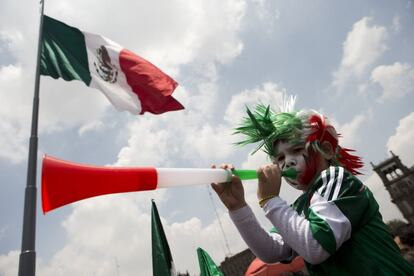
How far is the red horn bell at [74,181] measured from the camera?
132 centimetres

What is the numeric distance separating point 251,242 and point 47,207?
1508 mm

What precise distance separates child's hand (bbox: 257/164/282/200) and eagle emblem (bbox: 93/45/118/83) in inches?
223

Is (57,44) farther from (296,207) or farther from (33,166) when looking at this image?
(296,207)

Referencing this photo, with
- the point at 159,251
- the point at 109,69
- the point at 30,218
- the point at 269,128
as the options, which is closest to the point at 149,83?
the point at 109,69

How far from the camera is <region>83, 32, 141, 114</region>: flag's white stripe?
675 cm

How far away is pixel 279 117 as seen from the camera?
2.62m

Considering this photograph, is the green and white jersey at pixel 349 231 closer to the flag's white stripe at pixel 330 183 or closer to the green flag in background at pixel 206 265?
the flag's white stripe at pixel 330 183

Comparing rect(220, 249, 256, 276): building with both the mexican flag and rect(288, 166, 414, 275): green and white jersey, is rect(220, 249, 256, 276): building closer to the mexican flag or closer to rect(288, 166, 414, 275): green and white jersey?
the mexican flag

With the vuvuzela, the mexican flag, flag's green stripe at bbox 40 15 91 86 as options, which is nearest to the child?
the vuvuzela

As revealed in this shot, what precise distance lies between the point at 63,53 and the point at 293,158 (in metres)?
5.74

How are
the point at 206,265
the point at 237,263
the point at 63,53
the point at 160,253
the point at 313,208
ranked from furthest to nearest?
the point at 237,263 → the point at 63,53 → the point at 206,265 → the point at 160,253 → the point at 313,208

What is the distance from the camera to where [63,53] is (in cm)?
653

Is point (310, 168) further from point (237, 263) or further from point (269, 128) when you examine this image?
point (237, 263)

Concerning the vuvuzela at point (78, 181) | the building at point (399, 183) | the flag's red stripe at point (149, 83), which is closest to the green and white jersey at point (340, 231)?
the vuvuzela at point (78, 181)
